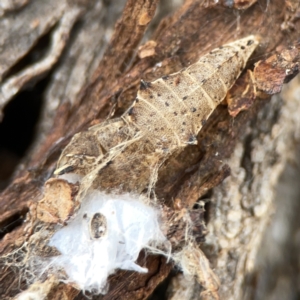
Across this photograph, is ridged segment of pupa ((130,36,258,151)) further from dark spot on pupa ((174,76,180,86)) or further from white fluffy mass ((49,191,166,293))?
white fluffy mass ((49,191,166,293))

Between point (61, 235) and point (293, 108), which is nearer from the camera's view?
point (61, 235)

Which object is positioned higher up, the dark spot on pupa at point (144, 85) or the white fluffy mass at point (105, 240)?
the dark spot on pupa at point (144, 85)

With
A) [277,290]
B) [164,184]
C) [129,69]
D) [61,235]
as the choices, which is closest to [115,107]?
[129,69]

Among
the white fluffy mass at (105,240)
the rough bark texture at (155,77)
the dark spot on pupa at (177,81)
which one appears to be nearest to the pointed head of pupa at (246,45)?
the rough bark texture at (155,77)

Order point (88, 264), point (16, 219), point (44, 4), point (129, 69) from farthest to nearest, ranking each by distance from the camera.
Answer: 1. point (44, 4)
2. point (129, 69)
3. point (16, 219)
4. point (88, 264)

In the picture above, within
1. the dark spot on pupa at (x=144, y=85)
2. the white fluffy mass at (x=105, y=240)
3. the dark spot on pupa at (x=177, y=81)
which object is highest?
the dark spot on pupa at (x=144, y=85)

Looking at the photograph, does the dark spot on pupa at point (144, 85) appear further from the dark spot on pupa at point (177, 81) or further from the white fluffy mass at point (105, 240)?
the white fluffy mass at point (105, 240)

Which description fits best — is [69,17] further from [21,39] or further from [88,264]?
[88,264]
